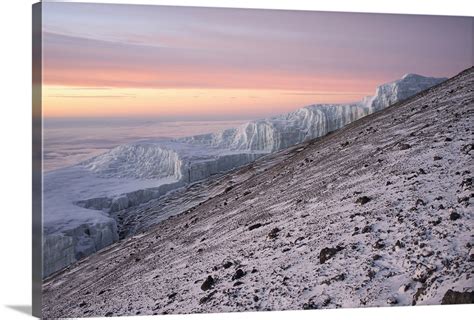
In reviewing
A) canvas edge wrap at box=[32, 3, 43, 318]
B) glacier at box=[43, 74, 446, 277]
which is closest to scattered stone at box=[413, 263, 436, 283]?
glacier at box=[43, 74, 446, 277]

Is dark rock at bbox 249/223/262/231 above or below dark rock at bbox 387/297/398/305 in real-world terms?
above

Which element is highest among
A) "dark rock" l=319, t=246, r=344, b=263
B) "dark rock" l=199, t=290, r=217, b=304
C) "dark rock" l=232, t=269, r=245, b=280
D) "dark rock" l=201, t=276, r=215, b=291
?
"dark rock" l=319, t=246, r=344, b=263

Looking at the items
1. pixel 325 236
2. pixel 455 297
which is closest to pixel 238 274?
pixel 325 236

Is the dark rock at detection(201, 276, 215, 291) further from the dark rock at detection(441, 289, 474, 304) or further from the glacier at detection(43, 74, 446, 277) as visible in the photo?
the dark rock at detection(441, 289, 474, 304)

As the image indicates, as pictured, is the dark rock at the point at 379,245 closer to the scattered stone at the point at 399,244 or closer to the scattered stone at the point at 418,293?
the scattered stone at the point at 399,244

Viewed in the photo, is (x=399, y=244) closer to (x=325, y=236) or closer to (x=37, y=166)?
(x=325, y=236)

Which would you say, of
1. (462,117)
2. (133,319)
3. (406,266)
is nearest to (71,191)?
(133,319)

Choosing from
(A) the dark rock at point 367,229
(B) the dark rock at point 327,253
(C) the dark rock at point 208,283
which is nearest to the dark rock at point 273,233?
(B) the dark rock at point 327,253
